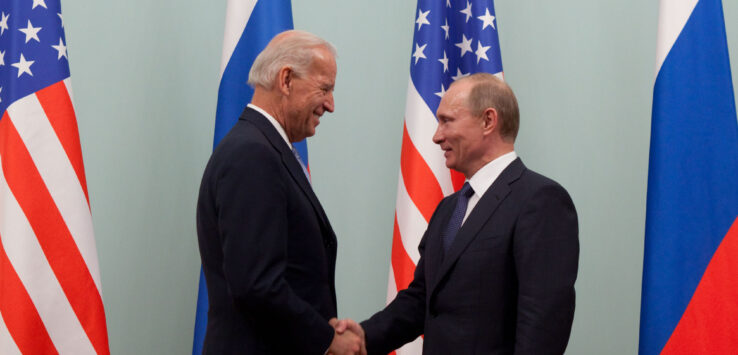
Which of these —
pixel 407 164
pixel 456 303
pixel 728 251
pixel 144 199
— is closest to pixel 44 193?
pixel 144 199

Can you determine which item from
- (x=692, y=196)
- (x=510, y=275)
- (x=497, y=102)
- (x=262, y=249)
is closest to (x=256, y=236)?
(x=262, y=249)

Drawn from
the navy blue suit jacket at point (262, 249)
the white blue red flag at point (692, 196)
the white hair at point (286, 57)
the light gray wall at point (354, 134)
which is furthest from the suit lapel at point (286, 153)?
the light gray wall at point (354, 134)

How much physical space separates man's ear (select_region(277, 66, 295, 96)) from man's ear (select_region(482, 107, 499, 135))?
512 mm

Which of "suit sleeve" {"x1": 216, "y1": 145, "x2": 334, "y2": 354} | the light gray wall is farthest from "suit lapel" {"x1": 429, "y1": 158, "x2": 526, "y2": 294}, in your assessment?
the light gray wall

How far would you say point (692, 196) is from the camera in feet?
8.55

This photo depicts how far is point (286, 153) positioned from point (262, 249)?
28 centimetres

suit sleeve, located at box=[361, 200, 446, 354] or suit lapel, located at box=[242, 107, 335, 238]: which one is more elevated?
suit lapel, located at box=[242, 107, 335, 238]

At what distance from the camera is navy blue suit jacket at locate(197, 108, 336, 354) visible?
5.60 feet

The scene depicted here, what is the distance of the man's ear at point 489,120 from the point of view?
1999 mm

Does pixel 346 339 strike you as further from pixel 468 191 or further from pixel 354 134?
pixel 354 134

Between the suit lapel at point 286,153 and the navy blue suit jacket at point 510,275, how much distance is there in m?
0.35

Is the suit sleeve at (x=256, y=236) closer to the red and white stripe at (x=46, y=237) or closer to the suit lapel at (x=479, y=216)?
the suit lapel at (x=479, y=216)

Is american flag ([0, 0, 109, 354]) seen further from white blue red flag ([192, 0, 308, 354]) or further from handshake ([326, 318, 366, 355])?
handshake ([326, 318, 366, 355])

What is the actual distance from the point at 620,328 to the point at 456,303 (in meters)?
1.78
